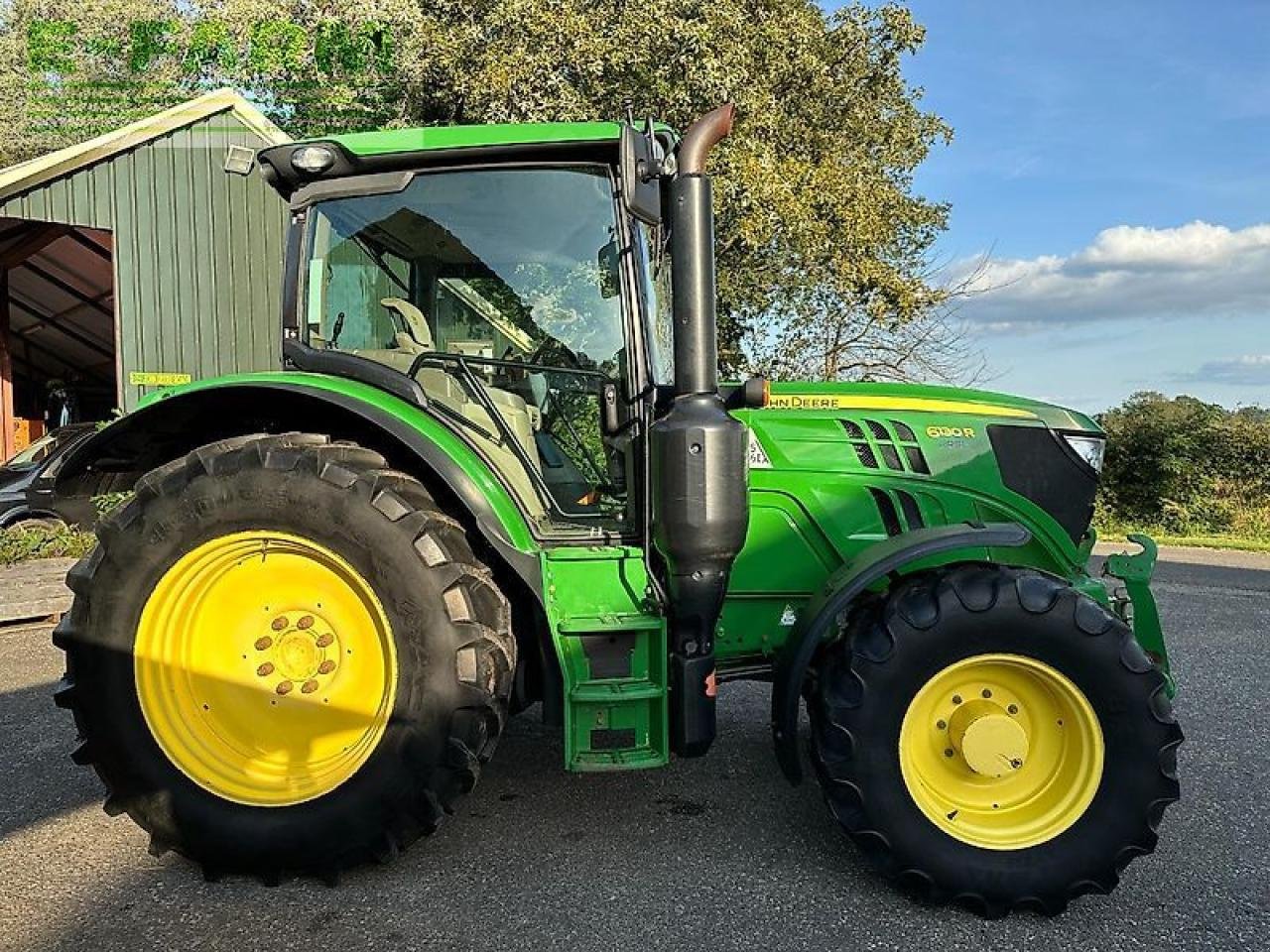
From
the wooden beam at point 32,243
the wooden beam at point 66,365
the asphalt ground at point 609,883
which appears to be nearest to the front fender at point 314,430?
the asphalt ground at point 609,883

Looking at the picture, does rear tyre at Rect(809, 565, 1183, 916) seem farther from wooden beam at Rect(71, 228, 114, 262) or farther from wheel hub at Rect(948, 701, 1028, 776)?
wooden beam at Rect(71, 228, 114, 262)

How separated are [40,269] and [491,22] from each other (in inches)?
302

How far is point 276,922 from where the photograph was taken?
2340 millimetres

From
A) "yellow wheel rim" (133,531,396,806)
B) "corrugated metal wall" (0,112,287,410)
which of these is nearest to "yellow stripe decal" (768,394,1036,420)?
"yellow wheel rim" (133,531,396,806)

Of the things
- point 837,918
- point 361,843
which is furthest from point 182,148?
point 837,918

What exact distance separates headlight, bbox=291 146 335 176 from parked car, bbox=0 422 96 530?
634 cm

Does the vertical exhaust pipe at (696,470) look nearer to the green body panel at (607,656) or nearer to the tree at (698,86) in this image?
the green body panel at (607,656)

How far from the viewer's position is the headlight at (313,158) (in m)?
2.75

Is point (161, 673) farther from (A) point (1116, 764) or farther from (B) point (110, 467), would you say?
(A) point (1116, 764)

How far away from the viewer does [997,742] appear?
246cm

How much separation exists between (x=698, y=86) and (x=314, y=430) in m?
9.51

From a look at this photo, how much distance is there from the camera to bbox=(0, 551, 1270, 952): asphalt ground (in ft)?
7.47

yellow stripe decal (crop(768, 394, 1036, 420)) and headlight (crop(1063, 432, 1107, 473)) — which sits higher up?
yellow stripe decal (crop(768, 394, 1036, 420))

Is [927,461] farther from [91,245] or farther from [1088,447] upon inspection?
[91,245]
